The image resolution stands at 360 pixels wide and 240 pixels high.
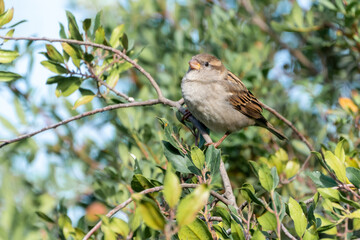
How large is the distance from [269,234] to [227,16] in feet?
7.88

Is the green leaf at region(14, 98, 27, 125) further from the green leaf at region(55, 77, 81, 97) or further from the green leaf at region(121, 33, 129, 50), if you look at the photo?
the green leaf at region(121, 33, 129, 50)

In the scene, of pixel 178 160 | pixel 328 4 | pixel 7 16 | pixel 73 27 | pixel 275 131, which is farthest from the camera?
pixel 275 131

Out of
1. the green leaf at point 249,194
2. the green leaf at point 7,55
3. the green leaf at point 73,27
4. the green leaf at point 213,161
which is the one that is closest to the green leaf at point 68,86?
the green leaf at point 73,27

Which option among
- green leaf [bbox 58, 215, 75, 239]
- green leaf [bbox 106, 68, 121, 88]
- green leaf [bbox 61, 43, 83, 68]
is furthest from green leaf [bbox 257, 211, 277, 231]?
green leaf [bbox 61, 43, 83, 68]

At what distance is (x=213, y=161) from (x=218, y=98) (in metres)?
1.61

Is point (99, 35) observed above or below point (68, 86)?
above

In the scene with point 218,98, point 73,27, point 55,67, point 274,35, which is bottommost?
point 218,98

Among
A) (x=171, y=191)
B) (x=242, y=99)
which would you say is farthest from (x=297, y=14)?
(x=171, y=191)

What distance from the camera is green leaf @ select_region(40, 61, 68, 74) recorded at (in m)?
2.35

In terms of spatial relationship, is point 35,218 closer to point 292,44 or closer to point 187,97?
point 187,97

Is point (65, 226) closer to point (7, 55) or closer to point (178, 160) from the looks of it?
point (178, 160)

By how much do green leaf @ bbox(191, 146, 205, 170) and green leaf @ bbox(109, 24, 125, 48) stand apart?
1.11 metres

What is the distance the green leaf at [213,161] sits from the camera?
167cm

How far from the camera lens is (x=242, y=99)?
3418 millimetres
